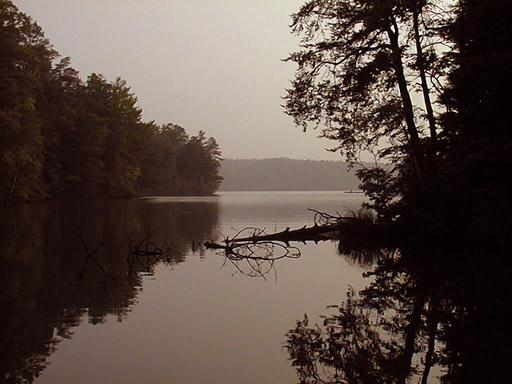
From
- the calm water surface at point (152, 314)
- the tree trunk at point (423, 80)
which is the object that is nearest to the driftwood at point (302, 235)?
the calm water surface at point (152, 314)

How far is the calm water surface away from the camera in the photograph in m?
6.59

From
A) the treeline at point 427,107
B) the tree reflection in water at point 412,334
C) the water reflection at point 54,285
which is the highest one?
the treeline at point 427,107

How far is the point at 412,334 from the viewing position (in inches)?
313

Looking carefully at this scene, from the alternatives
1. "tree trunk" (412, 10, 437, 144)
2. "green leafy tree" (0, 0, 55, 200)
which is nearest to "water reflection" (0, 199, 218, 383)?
"tree trunk" (412, 10, 437, 144)

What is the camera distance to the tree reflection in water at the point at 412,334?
6.45 m

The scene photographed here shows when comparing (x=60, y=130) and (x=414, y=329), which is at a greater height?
(x=60, y=130)

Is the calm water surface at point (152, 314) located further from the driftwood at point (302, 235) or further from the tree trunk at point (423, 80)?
the tree trunk at point (423, 80)

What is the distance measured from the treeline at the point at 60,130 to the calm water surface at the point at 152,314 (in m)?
33.1

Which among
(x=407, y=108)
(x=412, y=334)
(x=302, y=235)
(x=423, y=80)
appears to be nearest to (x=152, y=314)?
(x=412, y=334)

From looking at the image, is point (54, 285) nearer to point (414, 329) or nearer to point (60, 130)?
point (414, 329)

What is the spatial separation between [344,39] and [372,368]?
15901 mm

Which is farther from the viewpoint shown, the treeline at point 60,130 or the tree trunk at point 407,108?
the treeline at point 60,130

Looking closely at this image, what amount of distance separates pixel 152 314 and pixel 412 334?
4255 mm

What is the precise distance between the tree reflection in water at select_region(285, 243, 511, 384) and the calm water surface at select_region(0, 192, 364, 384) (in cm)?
49
